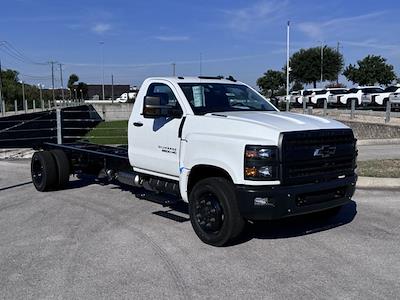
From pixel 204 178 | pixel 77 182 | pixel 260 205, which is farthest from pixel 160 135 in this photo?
pixel 77 182

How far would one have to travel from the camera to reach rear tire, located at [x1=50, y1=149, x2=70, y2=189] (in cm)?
983

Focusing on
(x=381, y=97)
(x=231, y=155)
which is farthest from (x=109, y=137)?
(x=381, y=97)

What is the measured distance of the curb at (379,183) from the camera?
32.4ft

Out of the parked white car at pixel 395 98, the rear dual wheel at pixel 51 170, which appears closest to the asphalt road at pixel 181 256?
the rear dual wheel at pixel 51 170

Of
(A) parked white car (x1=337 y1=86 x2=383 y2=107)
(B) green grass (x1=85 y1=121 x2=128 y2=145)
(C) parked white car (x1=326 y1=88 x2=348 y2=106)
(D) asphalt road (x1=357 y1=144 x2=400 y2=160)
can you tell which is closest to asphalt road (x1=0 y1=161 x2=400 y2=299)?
(D) asphalt road (x1=357 y1=144 x2=400 y2=160)

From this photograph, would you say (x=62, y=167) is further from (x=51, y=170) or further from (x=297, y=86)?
(x=297, y=86)

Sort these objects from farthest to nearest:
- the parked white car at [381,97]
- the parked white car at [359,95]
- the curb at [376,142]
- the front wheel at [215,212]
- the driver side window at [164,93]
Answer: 1. the parked white car at [359,95]
2. the parked white car at [381,97]
3. the curb at [376,142]
4. the driver side window at [164,93]
5. the front wheel at [215,212]

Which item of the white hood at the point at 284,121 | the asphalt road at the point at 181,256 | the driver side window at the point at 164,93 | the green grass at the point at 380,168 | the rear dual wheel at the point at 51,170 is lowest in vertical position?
the asphalt road at the point at 181,256

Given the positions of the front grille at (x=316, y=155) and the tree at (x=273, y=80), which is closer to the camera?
the front grille at (x=316, y=155)

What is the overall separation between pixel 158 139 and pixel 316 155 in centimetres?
239

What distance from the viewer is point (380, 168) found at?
36.7 feet

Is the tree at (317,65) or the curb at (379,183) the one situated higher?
the tree at (317,65)

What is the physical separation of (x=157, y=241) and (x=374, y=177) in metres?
5.41

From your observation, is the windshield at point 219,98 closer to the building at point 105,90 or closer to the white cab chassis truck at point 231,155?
the white cab chassis truck at point 231,155
